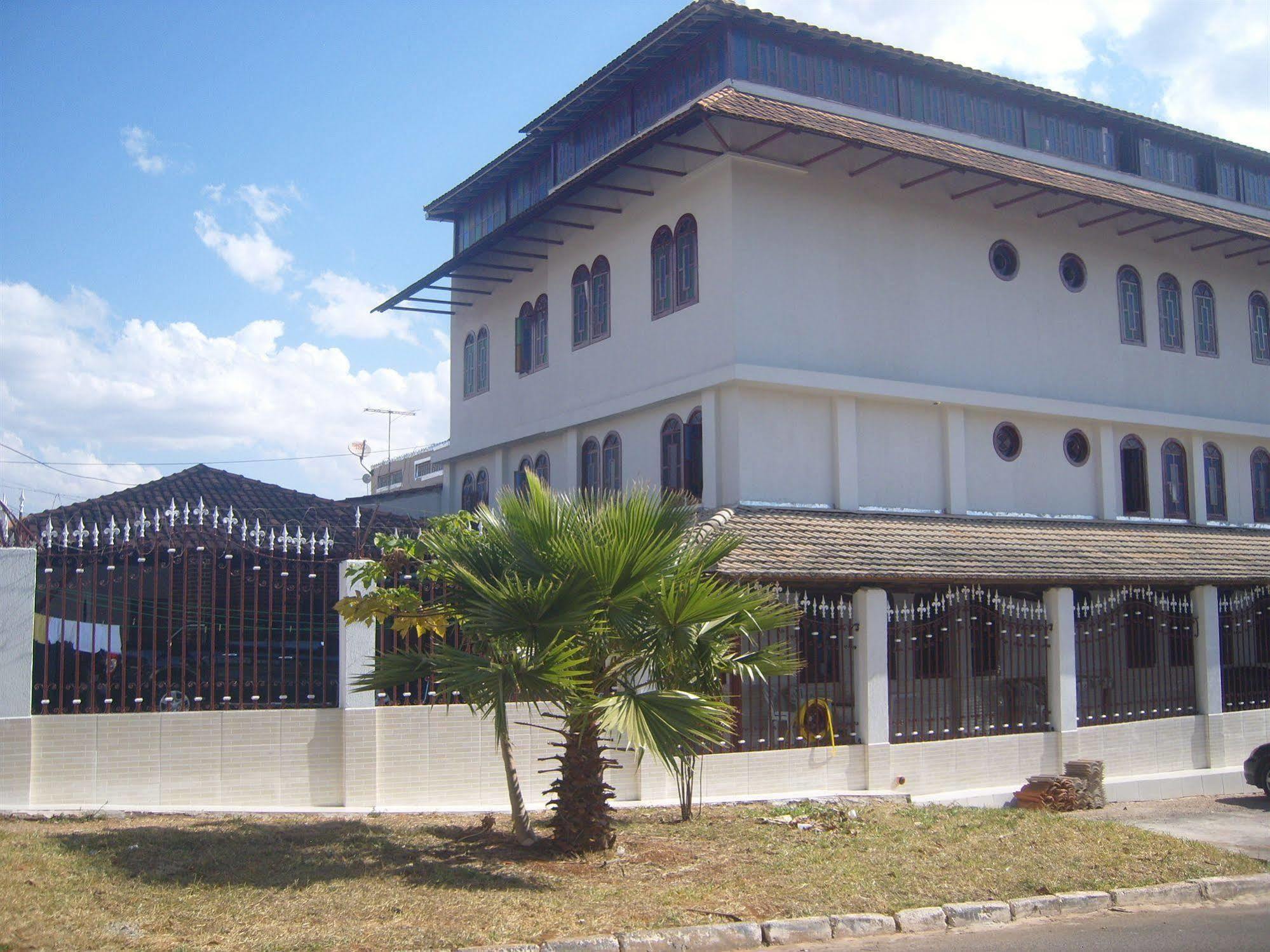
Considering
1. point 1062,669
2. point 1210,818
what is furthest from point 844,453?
point 1210,818

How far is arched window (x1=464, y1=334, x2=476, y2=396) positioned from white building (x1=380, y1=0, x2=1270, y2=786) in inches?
53.6

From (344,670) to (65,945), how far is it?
510 centimetres

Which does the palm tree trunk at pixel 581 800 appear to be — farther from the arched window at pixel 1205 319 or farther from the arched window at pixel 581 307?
the arched window at pixel 1205 319

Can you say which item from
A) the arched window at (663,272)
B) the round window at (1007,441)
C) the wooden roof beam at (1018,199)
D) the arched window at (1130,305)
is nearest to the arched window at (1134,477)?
the arched window at (1130,305)

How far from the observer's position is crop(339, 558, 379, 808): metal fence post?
1198 centimetres

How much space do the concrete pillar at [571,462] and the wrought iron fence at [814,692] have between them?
22.6ft

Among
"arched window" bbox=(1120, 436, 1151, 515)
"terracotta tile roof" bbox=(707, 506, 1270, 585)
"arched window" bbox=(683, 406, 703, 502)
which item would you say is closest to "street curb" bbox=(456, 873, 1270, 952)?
"terracotta tile roof" bbox=(707, 506, 1270, 585)

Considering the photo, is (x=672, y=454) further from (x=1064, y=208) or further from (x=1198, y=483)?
(x=1198, y=483)

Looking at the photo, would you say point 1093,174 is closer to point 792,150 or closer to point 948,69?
point 948,69

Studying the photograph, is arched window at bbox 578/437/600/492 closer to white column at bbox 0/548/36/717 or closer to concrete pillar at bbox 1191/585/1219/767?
concrete pillar at bbox 1191/585/1219/767

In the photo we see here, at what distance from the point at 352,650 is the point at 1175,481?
54.5 feet

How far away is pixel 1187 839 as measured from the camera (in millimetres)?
12008

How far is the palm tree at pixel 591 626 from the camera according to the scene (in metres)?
8.79

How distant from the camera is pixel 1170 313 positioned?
22469mm
